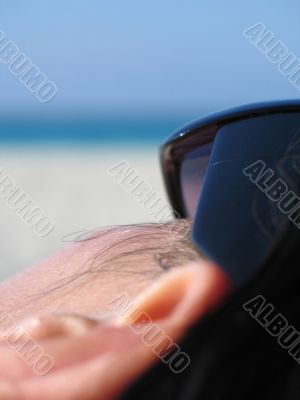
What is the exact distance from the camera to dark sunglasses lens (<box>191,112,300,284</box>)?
0.46m

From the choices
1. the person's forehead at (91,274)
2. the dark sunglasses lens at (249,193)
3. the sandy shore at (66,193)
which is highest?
the sandy shore at (66,193)

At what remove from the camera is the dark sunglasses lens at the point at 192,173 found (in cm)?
83

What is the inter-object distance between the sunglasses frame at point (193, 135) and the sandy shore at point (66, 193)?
116 cm

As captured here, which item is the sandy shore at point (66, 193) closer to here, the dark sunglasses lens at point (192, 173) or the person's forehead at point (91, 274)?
the dark sunglasses lens at point (192, 173)

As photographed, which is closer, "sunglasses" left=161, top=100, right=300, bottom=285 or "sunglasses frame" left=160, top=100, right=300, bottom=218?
"sunglasses" left=161, top=100, right=300, bottom=285

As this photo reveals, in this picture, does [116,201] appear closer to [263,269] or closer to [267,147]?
[267,147]

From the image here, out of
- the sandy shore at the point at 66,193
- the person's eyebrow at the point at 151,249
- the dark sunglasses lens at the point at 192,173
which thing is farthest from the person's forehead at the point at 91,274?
the sandy shore at the point at 66,193

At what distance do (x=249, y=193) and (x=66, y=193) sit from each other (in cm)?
323

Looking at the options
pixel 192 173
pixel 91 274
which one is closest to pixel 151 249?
pixel 91 274

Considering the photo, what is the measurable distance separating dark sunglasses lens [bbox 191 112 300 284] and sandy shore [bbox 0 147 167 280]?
1492 mm

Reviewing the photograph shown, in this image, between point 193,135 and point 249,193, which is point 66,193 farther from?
point 249,193

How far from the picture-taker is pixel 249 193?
55 cm

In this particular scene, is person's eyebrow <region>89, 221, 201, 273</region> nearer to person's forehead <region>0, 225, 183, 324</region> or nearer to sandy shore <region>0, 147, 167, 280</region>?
person's forehead <region>0, 225, 183, 324</region>

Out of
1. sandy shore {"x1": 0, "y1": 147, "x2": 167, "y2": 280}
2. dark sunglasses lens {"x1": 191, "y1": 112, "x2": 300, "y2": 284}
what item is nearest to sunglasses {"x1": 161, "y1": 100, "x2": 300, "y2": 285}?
dark sunglasses lens {"x1": 191, "y1": 112, "x2": 300, "y2": 284}
